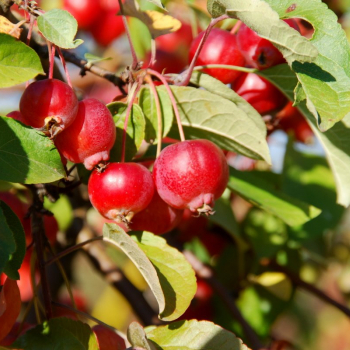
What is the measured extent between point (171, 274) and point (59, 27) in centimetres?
43

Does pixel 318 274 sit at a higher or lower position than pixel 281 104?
lower

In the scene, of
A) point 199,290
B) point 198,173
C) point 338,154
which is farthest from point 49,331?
point 199,290

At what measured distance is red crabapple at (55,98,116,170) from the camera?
799 millimetres

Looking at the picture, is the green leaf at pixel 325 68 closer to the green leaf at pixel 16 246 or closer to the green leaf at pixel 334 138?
the green leaf at pixel 334 138

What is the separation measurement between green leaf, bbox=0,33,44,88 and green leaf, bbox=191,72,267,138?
347 mm

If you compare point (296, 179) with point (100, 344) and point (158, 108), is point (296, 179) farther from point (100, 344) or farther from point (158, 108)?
point (100, 344)

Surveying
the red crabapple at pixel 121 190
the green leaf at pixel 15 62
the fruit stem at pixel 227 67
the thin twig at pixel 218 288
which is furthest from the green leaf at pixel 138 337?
the thin twig at pixel 218 288

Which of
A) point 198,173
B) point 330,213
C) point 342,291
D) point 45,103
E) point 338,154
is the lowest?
point 342,291

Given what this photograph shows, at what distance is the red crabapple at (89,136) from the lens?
2.62 feet

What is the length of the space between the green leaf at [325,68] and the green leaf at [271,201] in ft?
1.24

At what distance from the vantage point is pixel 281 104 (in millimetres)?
1198

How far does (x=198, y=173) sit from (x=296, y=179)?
33.5 inches

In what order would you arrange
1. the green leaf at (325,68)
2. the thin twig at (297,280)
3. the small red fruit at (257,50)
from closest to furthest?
the green leaf at (325,68)
the small red fruit at (257,50)
the thin twig at (297,280)

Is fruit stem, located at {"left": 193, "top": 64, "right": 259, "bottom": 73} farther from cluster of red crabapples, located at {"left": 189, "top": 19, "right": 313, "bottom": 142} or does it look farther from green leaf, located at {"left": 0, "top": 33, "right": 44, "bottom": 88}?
green leaf, located at {"left": 0, "top": 33, "right": 44, "bottom": 88}
